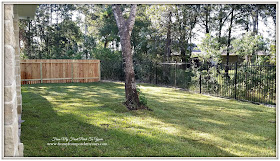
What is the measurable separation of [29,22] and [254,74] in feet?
57.0

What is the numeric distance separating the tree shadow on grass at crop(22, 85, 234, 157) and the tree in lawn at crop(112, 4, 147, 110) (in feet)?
4.80

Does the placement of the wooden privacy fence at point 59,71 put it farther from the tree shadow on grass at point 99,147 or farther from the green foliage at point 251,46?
the tree shadow on grass at point 99,147

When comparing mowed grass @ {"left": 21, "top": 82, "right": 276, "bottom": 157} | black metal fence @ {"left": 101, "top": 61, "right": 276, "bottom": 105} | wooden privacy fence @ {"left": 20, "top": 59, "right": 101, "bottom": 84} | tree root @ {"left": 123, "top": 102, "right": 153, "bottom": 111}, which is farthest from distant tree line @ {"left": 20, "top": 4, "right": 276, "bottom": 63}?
A: tree root @ {"left": 123, "top": 102, "right": 153, "bottom": 111}

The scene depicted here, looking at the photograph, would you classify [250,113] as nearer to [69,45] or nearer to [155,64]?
[155,64]

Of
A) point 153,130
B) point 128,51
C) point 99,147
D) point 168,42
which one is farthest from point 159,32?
point 99,147

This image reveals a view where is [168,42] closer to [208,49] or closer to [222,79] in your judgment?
[208,49]

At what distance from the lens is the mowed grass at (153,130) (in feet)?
11.7

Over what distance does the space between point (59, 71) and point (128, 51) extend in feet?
32.0

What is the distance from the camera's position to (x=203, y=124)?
5.07 metres

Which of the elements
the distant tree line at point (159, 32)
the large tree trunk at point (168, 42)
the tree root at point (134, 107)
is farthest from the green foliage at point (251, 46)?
the tree root at point (134, 107)

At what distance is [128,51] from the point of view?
19.9 ft

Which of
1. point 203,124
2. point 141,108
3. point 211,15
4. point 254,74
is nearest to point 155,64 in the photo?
point 211,15

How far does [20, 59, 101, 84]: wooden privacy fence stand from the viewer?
1400 centimetres

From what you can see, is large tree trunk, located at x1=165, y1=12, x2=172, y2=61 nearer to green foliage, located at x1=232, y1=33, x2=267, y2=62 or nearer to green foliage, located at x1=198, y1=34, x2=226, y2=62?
green foliage, located at x1=198, y1=34, x2=226, y2=62
